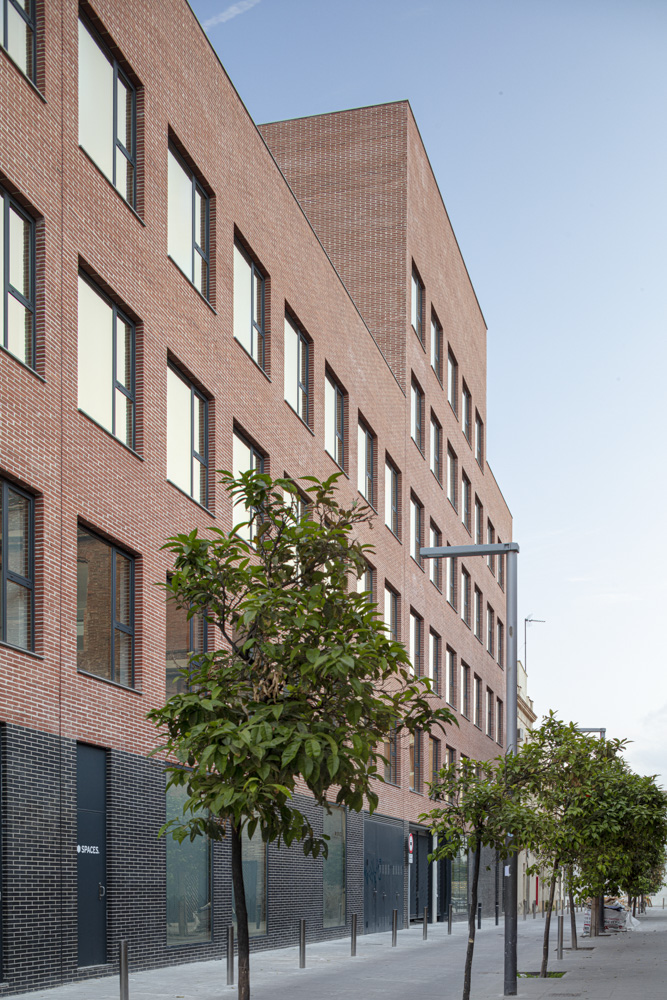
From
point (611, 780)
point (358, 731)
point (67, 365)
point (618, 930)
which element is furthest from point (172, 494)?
point (618, 930)

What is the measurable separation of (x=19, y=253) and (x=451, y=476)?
38524 millimetres

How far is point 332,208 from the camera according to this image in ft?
152

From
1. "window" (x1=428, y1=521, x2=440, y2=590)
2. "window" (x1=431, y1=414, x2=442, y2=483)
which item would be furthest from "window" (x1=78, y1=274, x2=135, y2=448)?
"window" (x1=431, y1=414, x2=442, y2=483)

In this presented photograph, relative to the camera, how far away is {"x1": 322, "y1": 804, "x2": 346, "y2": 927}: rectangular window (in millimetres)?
33469

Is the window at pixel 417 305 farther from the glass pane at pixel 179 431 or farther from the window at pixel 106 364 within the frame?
the window at pixel 106 364

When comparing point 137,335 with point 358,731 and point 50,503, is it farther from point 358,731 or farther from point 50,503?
point 358,731

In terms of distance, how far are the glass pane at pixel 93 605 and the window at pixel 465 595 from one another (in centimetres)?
3726

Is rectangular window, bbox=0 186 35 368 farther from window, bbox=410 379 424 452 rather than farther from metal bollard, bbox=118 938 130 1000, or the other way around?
window, bbox=410 379 424 452

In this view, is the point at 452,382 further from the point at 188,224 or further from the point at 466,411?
the point at 188,224

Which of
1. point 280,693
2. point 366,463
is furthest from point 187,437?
point 366,463

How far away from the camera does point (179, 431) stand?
973 inches

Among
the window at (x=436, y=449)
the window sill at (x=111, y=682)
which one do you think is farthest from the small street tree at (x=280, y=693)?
the window at (x=436, y=449)

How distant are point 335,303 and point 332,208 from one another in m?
11.1

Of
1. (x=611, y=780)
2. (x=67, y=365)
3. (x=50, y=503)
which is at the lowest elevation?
(x=611, y=780)
